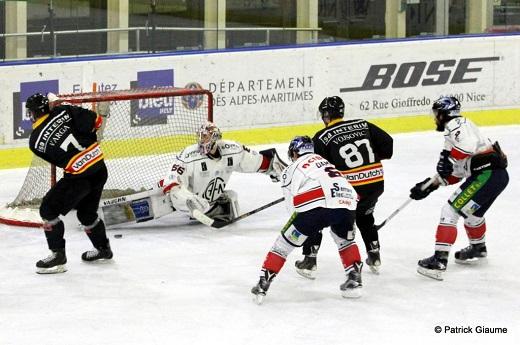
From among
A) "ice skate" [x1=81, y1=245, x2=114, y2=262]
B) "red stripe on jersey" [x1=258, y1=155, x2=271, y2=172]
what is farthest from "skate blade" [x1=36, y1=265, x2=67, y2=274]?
"red stripe on jersey" [x1=258, y1=155, x2=271, y2=172]

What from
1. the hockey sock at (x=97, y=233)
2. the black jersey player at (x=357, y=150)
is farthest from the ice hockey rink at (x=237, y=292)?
the black jersey player at (x=357, y=150)

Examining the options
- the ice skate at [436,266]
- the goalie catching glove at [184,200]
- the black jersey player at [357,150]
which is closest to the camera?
the black jersey player at [357,150]

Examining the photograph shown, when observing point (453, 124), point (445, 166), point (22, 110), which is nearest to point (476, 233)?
point (445, 166)

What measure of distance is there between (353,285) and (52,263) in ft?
5.79

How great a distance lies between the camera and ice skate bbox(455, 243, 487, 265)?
283 inches

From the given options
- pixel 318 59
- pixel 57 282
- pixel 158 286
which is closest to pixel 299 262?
pixel 158 286

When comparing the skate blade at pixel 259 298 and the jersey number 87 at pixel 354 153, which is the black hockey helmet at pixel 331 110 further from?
the skate blade at pixel 259 298

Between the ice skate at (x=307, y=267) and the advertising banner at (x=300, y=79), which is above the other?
the advertising banner at (x=300, y=79)

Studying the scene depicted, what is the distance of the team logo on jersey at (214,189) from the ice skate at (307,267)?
1398 mm

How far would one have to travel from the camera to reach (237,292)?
6.59 m

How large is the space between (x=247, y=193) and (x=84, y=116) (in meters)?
2.63

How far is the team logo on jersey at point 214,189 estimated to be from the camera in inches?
320

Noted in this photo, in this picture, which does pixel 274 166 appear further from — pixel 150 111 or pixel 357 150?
pixel 150 111

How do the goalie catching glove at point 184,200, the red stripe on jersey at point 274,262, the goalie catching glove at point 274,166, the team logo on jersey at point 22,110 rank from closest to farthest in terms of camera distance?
the red stripe on jersey at point 274,262 < the goalie catching glove at point 184,200 < the goalie catching glove at point 274,166 < the team logo on jersey at point 22,110
